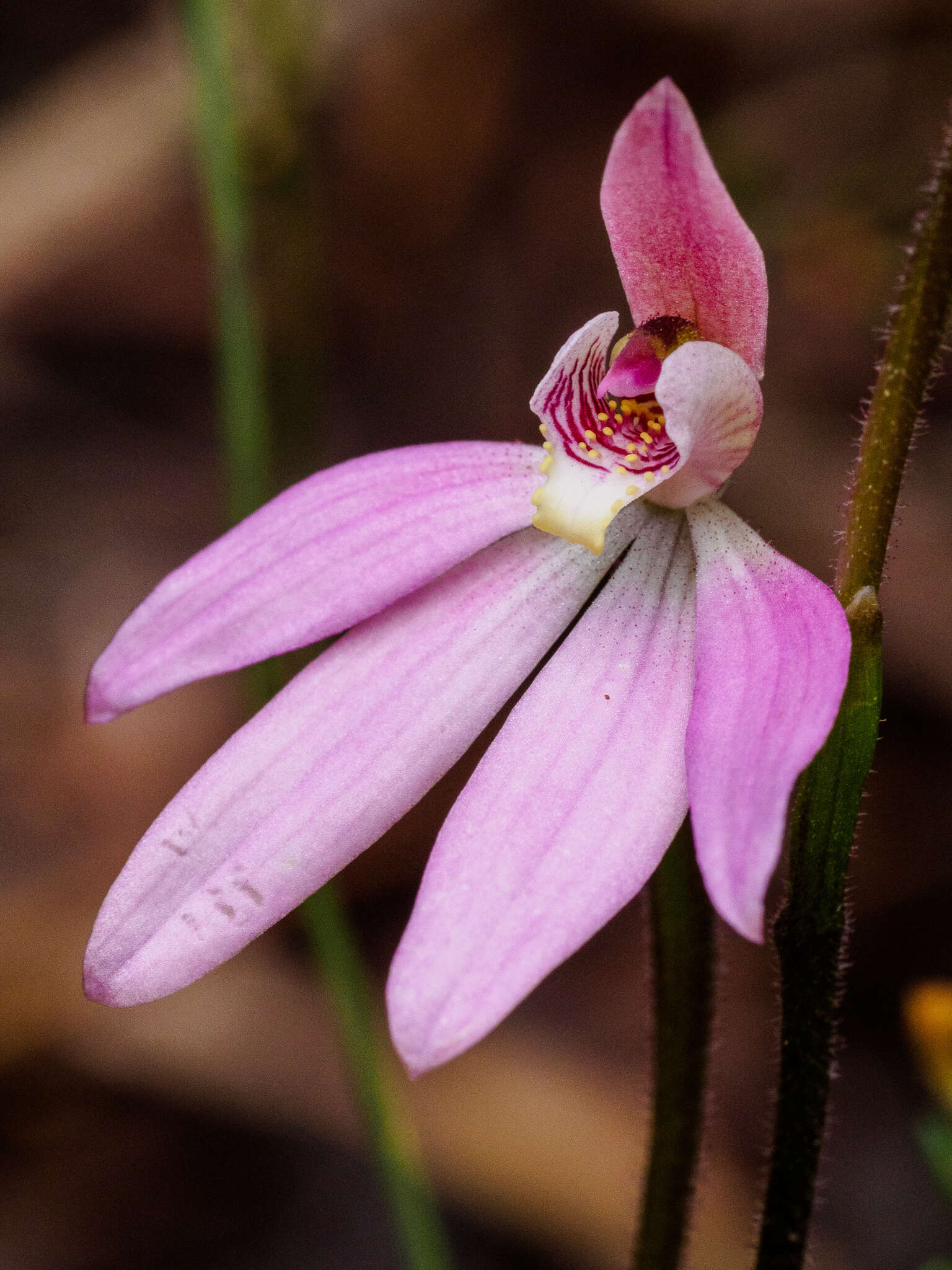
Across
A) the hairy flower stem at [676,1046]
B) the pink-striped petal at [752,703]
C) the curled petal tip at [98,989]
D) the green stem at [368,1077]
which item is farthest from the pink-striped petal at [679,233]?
the green stem at [368,1077]

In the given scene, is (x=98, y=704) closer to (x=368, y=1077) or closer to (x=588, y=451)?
(x=588, y=451)

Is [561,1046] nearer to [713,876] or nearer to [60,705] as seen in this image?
[60,705]

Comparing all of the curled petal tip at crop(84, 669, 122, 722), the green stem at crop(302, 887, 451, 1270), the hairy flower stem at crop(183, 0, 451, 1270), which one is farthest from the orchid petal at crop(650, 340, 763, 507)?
the green stem at crop(302, 887, 451, 1270)

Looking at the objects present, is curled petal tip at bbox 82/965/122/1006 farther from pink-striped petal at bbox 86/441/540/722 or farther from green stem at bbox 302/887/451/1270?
green stem at bbox 302/887/451/1270

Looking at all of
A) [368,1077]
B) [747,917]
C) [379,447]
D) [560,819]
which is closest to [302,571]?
[560,819]

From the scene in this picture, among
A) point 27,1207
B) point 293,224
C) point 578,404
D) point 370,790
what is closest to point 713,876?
point 370,790

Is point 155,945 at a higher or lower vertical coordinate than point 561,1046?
higher

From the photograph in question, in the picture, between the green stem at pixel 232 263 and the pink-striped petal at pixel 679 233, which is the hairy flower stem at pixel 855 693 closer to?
the pink-striped petal at pixel 679 233
